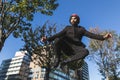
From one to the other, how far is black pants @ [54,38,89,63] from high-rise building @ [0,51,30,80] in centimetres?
15042

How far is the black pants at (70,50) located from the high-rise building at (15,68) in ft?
493

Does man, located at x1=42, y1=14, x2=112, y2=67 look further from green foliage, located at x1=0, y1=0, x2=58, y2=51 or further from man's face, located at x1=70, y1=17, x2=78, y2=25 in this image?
green foliage, located at x1=0, y1=0, x2=58, y2=51

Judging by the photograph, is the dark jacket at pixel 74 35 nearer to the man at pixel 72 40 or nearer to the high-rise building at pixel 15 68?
the man at pixel 72 40

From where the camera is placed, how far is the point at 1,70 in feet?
616

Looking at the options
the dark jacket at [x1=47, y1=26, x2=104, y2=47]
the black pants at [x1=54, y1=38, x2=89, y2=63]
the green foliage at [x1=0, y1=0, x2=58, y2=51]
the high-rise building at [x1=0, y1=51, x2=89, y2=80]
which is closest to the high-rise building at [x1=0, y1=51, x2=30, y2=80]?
the high-rise building at [x1=0, y1=51, x2=89, y2=80]

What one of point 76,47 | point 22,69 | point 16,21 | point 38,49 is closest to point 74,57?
point 76,47

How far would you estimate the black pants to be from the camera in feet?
17.3

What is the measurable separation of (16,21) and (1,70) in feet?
587

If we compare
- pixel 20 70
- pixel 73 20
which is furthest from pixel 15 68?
pixel 73 20

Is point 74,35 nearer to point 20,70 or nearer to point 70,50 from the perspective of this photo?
point 70,50

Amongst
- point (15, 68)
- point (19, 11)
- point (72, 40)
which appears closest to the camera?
point (72, 40)

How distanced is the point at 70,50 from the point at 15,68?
171648mm

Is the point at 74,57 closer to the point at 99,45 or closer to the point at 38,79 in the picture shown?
the point at 99,45

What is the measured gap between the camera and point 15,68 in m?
172
